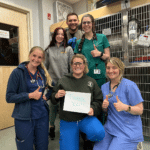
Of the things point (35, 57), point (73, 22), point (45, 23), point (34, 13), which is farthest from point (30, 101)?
point (34, 13)

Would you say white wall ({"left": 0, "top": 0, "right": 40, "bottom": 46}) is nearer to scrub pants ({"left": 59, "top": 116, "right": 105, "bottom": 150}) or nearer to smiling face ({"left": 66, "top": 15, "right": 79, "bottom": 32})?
smiling face ({"left": 66, "top": 15, "right": 79, "bottom": 32})

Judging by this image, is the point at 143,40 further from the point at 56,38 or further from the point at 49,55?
the point at 49,55

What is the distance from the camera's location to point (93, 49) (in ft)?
5.13

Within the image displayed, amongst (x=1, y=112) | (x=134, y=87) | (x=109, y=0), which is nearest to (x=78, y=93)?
(x=134, y=87)

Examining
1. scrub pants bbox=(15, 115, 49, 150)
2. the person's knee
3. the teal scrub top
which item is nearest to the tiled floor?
scrub pants bbox=(15, 115, 49, 150)

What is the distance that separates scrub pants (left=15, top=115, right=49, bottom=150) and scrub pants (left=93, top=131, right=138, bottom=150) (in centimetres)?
56

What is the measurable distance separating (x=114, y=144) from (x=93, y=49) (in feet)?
3.33

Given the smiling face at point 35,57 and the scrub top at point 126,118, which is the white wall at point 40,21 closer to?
the smiling face at point 35,57

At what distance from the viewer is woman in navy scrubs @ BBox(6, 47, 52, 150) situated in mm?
1217

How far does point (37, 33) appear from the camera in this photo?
301cm

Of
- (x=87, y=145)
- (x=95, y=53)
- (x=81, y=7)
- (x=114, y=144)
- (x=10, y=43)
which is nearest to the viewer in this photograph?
(x=114, y=144)

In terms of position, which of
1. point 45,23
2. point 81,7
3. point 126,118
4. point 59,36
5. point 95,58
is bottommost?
point 126,118

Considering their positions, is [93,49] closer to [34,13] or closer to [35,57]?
[35,57]

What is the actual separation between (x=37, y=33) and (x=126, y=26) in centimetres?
196
